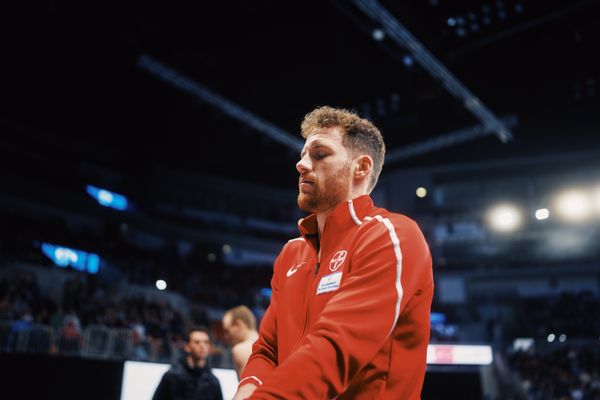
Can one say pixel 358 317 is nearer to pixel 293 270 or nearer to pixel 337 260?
pixel 337 260

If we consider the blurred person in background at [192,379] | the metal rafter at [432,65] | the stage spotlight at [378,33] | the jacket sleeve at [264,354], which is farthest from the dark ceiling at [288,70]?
the jacket sleeve at [264,354]

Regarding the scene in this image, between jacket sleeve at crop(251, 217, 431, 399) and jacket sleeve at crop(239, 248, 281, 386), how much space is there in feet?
1.65

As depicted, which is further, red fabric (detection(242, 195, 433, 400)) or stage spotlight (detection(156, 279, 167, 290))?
stage spotlight (detection(156, 279, 167, 290))

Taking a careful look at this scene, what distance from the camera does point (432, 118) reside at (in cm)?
1888

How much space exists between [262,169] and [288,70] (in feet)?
39.4

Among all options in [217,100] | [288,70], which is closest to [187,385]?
[288,70]

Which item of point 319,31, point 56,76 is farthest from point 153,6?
point 56,76

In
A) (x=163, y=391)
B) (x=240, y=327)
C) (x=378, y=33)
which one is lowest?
(x=163, y=391)

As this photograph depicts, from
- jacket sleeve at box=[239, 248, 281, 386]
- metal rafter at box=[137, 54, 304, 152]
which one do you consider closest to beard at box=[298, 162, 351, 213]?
jacket sleeve at box=[239, 248, 281, 386]

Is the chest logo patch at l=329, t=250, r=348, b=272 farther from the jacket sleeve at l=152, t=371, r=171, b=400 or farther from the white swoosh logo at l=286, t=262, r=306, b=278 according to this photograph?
the jacket sleeve at l=152, t=371, r=171, b=400

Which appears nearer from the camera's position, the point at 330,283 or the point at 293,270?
the point at 330,283

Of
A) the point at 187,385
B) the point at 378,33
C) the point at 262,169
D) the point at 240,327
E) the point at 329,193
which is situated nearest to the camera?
the point at 329,193

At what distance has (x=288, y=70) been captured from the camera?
16125 millimetres

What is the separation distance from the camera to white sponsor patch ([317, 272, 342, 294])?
1564 mm
